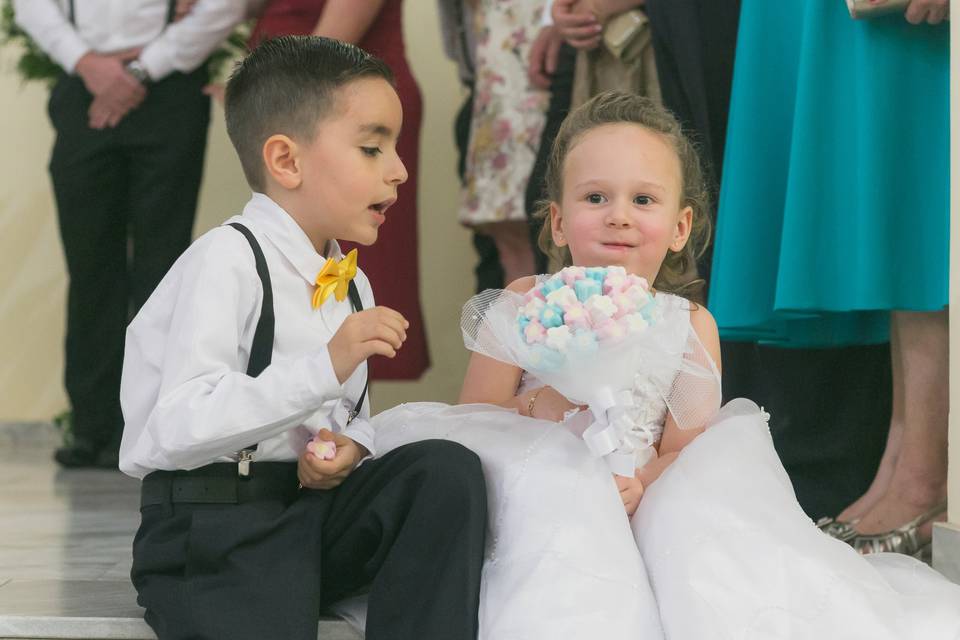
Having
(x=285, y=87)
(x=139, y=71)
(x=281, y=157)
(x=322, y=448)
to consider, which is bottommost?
(x=322, y=448)

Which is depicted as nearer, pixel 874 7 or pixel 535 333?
pixel 535 333

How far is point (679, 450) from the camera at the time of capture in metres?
1.91

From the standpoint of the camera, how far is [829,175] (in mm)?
2334

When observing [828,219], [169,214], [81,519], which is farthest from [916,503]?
[169,214]

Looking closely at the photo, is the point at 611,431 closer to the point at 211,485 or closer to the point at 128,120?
the point at 211,485

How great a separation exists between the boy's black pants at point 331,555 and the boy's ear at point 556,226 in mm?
519

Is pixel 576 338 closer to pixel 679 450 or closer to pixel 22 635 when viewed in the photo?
pixel 679 450

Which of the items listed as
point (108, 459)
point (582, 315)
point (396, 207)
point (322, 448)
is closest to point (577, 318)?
point (582, 315)

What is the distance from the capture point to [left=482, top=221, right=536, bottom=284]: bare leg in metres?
3.38

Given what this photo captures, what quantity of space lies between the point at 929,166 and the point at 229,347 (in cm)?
131

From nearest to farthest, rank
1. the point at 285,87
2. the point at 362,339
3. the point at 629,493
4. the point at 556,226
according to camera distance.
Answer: the point at 362,339 → the point at 629,493 → the point at 285,87 → the point at 556,226

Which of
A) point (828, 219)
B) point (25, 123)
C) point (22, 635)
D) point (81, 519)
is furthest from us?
point (25, 123)

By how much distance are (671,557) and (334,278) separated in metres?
0.60

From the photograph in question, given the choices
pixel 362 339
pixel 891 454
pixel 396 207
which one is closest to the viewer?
pixel 362 339
